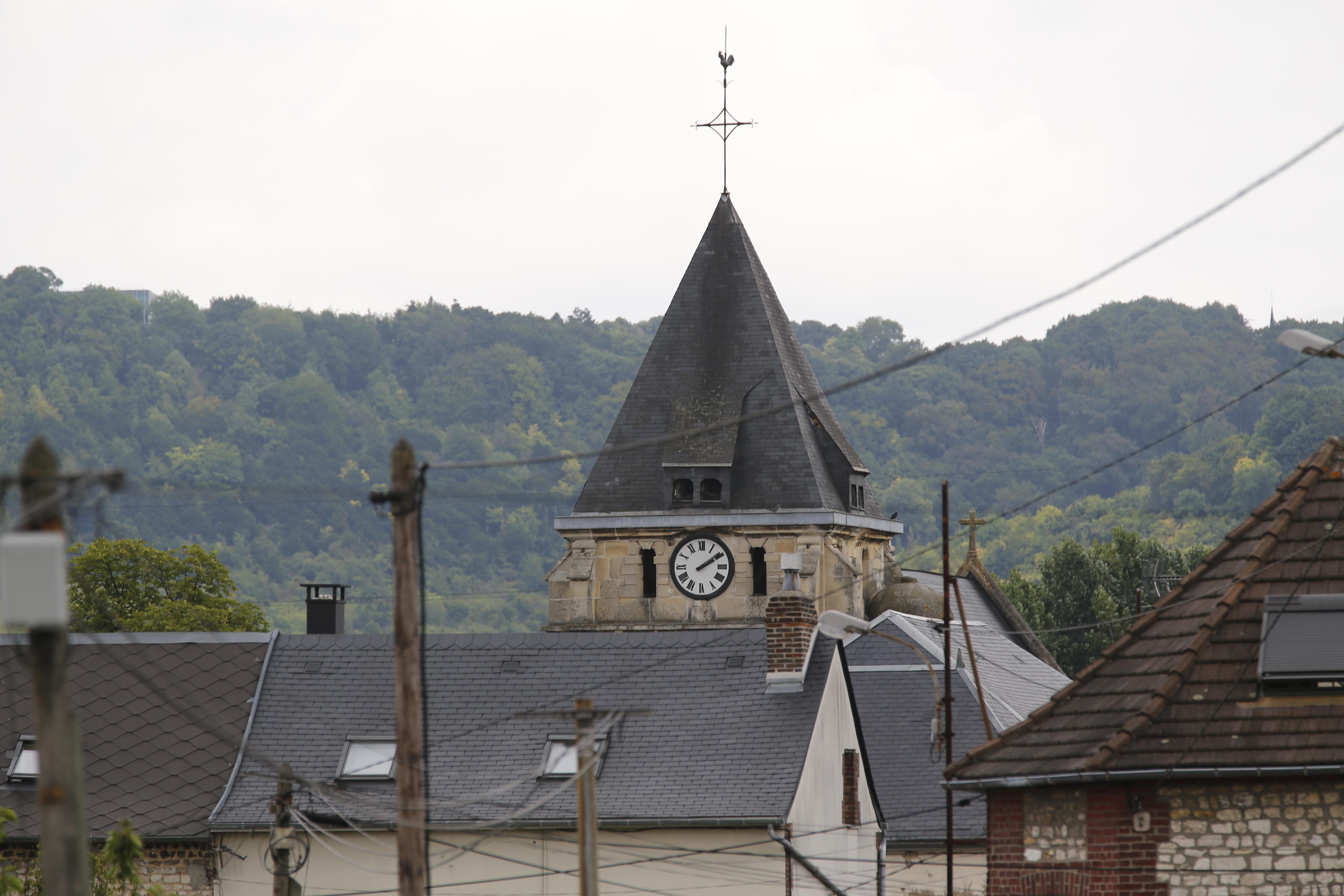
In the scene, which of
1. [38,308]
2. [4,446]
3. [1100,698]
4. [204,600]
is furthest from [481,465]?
[38,308]

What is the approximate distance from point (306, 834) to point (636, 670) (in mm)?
4795

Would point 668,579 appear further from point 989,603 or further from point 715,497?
point 989,603

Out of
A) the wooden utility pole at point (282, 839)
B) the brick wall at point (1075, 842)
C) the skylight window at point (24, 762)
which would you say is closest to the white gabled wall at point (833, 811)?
the brick wall at point (1075, 842)

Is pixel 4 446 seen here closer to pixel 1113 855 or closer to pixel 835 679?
pixel 835 679

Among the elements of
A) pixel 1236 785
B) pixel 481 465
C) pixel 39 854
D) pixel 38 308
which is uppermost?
pixel 38 308

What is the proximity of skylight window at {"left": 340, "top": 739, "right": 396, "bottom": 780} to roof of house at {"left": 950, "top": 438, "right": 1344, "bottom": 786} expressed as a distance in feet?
33.0

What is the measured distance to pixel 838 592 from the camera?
45.9 m

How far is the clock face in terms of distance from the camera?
46719mm

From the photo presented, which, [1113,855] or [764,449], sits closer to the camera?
[1113,855]

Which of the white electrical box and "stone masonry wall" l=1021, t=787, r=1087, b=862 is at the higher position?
the white electrical box

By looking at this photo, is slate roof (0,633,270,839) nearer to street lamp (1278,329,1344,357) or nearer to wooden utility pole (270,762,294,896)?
wooden utility pole (270,762,294,896)

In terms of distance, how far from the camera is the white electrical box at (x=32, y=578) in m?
10.0

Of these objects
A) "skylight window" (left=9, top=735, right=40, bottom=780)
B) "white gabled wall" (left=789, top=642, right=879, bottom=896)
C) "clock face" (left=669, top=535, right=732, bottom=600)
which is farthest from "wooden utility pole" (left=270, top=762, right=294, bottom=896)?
"clock face" (left=669, top=535, right=732, bottom=600)

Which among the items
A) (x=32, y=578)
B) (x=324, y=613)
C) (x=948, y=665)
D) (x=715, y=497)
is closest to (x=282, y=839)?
(x=948, y=665)
